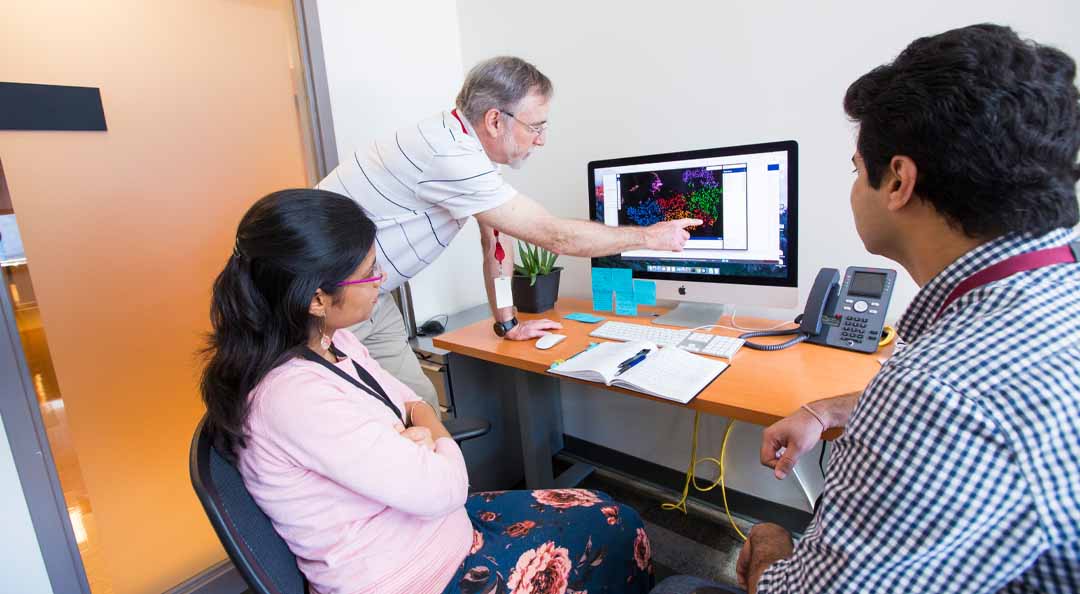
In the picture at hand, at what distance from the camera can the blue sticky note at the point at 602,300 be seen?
1934mm

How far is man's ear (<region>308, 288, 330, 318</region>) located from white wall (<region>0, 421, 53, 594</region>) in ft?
3.67

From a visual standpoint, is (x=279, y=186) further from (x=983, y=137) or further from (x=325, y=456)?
(x=983, y=137)

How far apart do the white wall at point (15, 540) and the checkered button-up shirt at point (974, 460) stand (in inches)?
73.6

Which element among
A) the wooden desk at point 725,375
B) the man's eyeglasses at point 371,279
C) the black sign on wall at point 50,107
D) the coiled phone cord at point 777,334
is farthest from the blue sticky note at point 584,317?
the black sign on wall at point 50,107

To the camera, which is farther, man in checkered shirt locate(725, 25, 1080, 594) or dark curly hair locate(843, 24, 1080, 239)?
dark curly hair locate(843, 24, 1080, 239)

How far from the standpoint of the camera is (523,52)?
7.36ft

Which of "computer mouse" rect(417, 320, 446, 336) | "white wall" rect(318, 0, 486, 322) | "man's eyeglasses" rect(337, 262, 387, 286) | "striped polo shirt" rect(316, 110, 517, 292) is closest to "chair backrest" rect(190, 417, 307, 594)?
"man's eyeglasses" rect(337, 262, 387, 286)

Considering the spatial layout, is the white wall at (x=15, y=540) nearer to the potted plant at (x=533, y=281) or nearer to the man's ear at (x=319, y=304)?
the man's ear at (x=319, y=304)

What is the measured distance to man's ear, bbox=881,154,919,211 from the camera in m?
0.66

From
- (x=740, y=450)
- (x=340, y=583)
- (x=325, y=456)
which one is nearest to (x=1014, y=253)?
(x=325, y=456)

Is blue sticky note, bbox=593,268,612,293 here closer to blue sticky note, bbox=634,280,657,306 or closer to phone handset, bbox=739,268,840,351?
blue sticky note, bbox=634,280,657,306

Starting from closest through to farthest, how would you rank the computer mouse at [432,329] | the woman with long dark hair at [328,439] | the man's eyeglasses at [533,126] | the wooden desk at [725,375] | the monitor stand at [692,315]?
the woman with long dark hair at [328,439]
the wooden desk at [725,375]
the man's eyeglasses at [533,126]
the monitor stand at [692,315]
the computer mouse at [432,329]

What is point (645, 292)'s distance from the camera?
180 cm

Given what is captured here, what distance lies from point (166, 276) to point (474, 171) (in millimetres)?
1104
